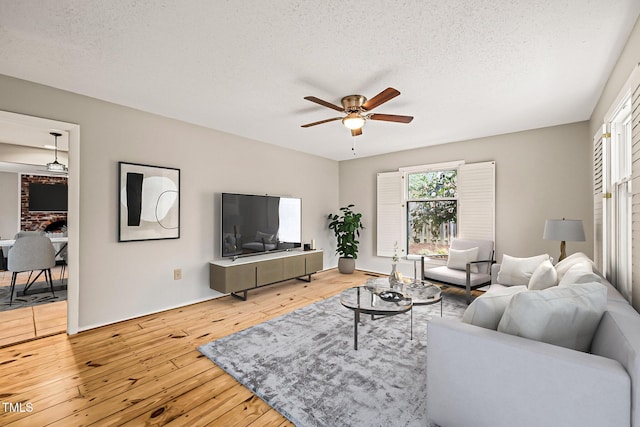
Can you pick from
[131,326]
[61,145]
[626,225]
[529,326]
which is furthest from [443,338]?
[61,145]

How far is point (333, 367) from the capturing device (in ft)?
Answer: 7.32

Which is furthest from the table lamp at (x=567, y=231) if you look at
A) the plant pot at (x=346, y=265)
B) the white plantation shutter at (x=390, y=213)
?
the plant pot at (x=346, y=265)

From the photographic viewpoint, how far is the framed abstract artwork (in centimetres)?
321

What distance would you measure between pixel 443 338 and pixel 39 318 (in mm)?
4299

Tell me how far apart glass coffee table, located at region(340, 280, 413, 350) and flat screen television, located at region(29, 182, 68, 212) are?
308 inches

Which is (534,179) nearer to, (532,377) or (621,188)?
(621,188)

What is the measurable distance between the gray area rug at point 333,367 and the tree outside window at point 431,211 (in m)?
2.07

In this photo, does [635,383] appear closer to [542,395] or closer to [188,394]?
[542,395]

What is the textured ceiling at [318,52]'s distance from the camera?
1712 millimetres

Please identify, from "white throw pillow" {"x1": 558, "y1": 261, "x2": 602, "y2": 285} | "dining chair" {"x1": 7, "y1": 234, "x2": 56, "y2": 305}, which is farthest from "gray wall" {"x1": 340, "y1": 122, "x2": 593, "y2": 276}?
"dining chair" {"x1": 7, "y1": 234, "x2": 56, "y2": 305}

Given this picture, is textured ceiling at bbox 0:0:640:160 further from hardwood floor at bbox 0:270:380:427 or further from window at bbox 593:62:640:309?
hardwood floor at bbox 0:270:380:427

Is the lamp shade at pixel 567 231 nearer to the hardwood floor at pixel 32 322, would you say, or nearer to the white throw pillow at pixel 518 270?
the white throw pillow at pixel 518 270

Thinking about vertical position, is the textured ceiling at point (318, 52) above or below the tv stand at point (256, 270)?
above

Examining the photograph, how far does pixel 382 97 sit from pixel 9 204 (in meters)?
8.63
